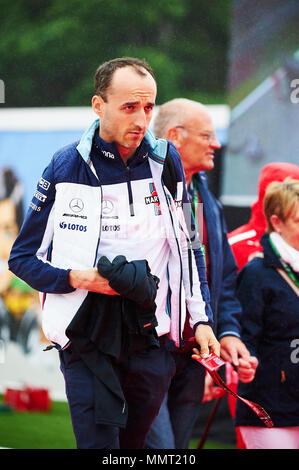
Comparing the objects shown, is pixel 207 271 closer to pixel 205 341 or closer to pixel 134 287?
pixel 205 341

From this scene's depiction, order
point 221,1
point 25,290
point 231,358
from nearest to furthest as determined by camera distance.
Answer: point 231,358 < point 25,290 < point 221,1

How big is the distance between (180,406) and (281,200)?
111 cm

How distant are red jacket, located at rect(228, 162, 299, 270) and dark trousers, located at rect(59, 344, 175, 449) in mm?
1410

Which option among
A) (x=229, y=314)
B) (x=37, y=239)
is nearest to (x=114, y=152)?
(x=37, y=239)

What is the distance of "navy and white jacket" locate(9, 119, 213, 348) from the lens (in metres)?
2.78

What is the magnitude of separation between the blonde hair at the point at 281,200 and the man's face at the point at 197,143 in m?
0.33

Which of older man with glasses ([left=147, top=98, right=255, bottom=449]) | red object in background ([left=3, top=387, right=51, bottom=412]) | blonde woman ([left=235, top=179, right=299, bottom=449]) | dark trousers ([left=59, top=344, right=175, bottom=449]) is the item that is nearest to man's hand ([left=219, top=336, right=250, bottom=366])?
older man with glasses ([left=147, top=98, right=255, bottom=449])

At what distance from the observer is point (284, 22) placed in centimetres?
505

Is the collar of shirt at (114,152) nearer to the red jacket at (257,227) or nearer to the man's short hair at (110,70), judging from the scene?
the man's short hair at (110,70)

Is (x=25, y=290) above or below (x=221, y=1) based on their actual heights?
below

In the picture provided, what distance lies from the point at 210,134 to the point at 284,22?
1.54m

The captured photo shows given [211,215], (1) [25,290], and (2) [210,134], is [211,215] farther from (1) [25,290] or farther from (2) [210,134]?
(1) [25,290]
